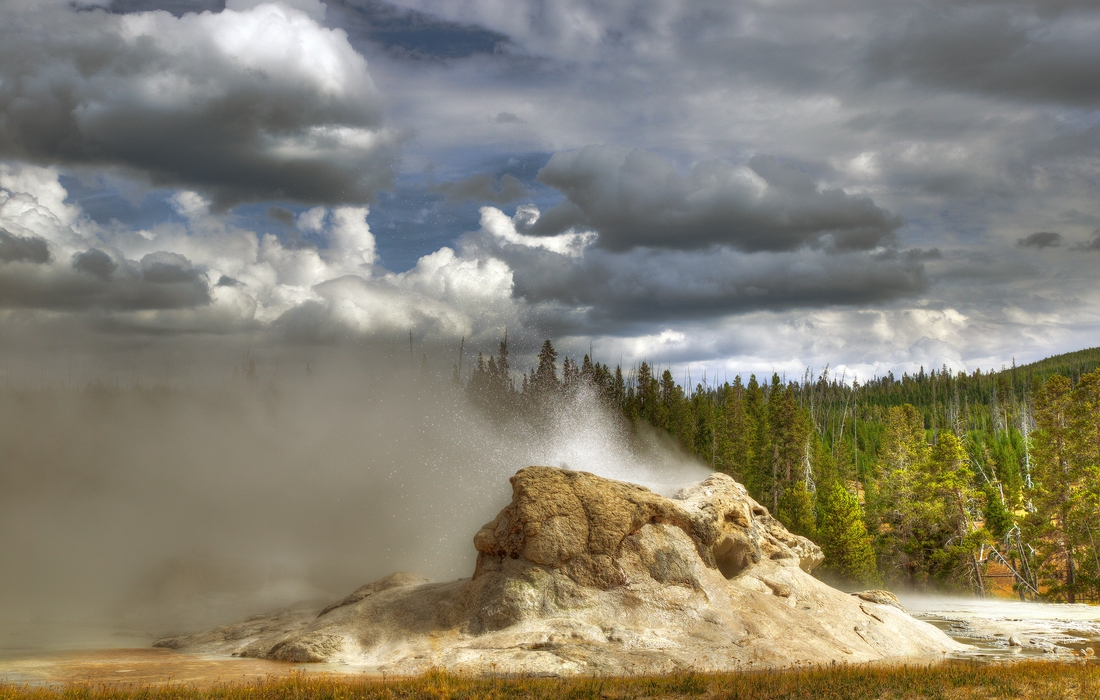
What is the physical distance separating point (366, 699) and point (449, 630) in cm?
663

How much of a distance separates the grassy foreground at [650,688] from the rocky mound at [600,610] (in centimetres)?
194

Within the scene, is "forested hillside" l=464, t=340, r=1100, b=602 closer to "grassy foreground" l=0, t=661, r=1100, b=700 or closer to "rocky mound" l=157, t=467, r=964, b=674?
"rocky mound" l=157, t=467, r=964, b=674

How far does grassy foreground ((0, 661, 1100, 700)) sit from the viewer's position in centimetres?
1638

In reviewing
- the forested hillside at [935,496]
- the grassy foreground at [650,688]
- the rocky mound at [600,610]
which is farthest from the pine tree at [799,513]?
the grassy foreground at [650,688]

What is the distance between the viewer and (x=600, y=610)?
22016 mm

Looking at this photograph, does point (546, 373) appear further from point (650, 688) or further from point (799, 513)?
point (650, 688)

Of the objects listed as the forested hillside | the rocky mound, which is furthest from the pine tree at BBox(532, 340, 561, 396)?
the rocky mound

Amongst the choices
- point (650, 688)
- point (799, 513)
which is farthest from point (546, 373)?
point (650, 688)

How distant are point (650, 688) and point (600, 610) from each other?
499 cm

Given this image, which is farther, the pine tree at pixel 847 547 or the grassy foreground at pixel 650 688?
the pine tree at pixel 847 547

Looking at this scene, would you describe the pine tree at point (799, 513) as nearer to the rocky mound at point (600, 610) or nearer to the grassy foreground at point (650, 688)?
the rocky mound at point (600, 610)

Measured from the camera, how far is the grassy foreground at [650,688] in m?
16.4

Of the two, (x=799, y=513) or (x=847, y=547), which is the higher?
(x=799, y=513)

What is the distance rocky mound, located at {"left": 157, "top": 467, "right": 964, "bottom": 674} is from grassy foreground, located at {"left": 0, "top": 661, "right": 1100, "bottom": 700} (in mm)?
1936
